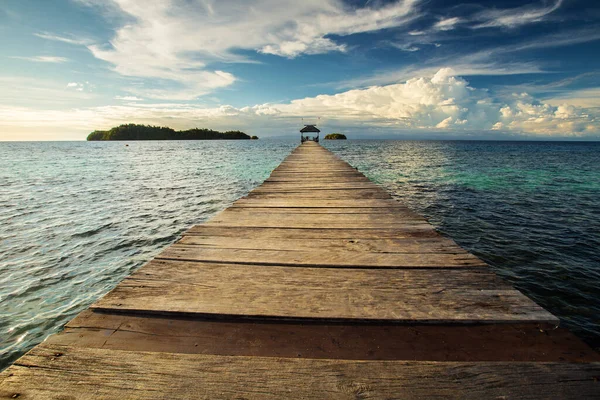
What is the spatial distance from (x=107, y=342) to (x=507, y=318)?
82.6 inches

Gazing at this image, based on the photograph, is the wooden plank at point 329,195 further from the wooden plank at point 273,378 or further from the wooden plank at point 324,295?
the wooden plank at point 273,378

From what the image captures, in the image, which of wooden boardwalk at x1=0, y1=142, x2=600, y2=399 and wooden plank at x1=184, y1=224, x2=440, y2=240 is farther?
wooden plank at x1=184, y1=224, x2=440, y2=240

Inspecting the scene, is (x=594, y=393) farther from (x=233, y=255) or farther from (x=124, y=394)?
(x=233, y=255)

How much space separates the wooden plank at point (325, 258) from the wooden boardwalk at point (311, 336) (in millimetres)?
16

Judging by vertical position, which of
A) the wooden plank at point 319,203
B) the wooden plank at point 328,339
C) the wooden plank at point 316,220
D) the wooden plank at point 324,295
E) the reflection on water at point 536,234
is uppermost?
the wooden plank at point 319,203

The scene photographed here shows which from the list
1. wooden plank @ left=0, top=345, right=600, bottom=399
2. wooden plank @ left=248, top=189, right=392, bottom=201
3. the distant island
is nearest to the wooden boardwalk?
wooden plank @ left=0, top=345, right=600, bottom=399

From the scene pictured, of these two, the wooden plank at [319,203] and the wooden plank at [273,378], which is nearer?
the wooden plank at [273,378]

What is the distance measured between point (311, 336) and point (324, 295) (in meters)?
0.36

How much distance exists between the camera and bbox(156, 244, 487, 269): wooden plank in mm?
2209

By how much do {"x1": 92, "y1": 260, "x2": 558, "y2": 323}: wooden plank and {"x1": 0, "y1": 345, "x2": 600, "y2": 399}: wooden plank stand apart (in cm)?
34

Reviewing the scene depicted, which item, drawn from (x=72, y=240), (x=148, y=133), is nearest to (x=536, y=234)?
(x=72, y=240)

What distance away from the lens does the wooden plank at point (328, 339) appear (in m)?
1.30

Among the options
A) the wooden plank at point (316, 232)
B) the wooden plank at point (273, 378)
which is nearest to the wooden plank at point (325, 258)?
the wooden plank at point (316, 232)

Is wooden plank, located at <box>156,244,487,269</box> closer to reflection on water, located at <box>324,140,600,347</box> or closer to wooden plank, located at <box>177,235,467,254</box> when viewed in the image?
wooden plank, located at <box>177,235,467,254</box>
